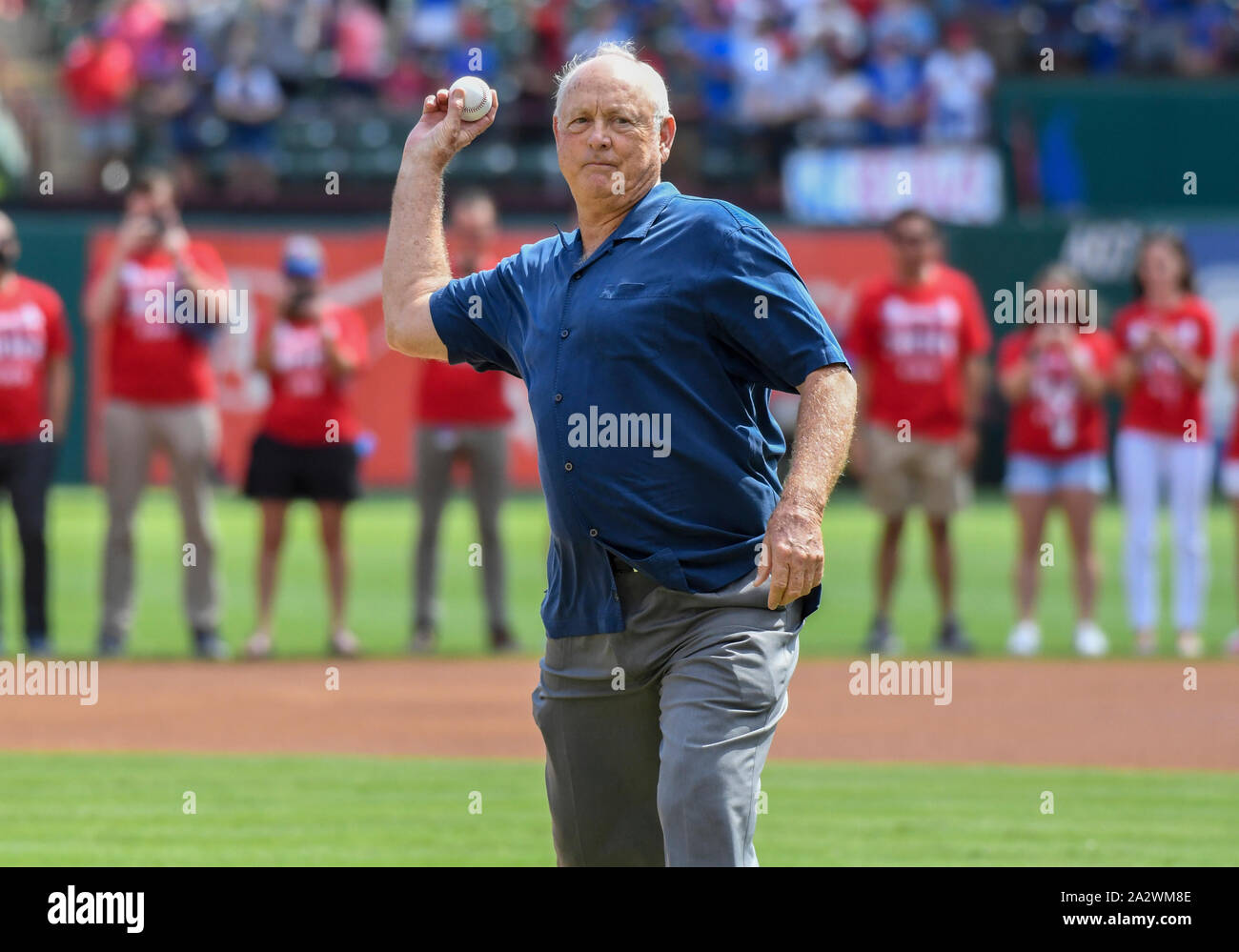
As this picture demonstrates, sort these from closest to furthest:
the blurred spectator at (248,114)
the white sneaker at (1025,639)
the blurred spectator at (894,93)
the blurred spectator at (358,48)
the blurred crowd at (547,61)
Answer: the white sneaker at (1025,639), the blurred spectator at (248,114), the blurred crowd at (547,61), the blurred spectator at (894,93), the blurred spectator at (358,48)

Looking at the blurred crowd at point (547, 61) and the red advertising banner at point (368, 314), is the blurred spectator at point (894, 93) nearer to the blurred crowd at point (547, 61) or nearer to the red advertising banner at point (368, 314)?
the blurred crowd at point (547, 61)

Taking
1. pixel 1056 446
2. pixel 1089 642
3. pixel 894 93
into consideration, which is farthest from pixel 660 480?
pixel 894 93

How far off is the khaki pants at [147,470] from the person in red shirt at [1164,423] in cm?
596

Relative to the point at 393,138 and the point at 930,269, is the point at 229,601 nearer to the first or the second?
the point at 930,269

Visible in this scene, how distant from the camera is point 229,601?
1565cm

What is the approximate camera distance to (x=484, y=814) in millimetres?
8344

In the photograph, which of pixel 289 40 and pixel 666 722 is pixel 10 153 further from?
pixel 666 722

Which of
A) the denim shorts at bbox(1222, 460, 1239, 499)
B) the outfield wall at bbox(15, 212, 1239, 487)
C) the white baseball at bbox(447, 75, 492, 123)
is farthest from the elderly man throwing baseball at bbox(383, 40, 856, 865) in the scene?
the outfield wall at bbox(15, 212, 1239, 487)

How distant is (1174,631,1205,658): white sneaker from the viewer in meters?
12.8

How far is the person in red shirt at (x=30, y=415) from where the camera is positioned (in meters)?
12.5

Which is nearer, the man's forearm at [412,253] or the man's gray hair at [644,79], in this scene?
the man's gray hair at [644,79]

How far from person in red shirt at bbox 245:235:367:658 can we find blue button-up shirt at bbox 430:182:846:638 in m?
7.90

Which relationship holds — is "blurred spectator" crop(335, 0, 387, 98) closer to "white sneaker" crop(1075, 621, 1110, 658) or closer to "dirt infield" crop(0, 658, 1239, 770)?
"dirt infield" crop(0, 658, 1239, 770)

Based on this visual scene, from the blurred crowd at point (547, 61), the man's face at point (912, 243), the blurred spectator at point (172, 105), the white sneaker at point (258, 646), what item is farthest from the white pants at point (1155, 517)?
the blurred spectator at point (172, 105)
